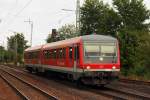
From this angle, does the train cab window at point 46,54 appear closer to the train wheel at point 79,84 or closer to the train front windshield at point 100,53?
the train wheel at point 79,84

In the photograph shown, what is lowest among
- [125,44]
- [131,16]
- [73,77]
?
[73,77]

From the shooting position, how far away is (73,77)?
80.9ft

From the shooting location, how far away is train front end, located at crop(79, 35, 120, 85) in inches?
919

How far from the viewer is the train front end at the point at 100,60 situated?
2334 cm

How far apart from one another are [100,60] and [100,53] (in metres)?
0.47

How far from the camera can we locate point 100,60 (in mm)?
23750

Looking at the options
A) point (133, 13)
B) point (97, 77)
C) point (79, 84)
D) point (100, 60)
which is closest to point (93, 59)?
point (100, 60)

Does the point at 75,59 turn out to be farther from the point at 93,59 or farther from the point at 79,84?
the point at 79,84

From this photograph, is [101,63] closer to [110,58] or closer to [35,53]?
[110,58]

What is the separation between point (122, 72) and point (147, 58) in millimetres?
5090

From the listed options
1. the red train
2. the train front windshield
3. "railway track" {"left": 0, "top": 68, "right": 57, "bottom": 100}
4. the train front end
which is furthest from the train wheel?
"railway track" {"left": 0, "top": 68, "right": 57, "bottom": 100}

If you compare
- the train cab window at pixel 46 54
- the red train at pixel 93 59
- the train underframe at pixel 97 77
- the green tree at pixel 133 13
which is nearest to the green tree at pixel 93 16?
the green tree at pixel 133 13

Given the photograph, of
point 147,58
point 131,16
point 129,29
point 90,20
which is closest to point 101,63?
point 147,58

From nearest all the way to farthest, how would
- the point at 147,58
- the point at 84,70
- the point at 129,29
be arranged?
the point at 84,70
the point at 147,58
the point at 129,29
